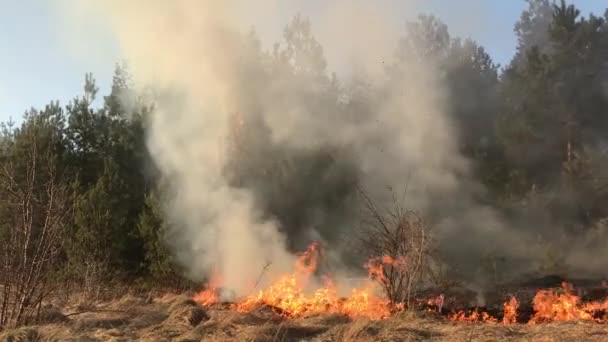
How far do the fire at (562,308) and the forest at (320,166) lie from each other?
221 inches

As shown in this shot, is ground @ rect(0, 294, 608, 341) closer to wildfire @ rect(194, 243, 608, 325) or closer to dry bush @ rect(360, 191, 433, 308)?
wildfire @ rect(194, 243, 608, 325)

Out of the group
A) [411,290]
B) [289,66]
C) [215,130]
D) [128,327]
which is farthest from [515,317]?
[289,66]

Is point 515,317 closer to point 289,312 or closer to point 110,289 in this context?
point 289,312

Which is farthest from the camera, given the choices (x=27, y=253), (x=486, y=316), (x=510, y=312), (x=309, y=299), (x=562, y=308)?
(x=309, y=299)

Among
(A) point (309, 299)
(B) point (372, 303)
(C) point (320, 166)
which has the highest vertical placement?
(C) point (320, 166)

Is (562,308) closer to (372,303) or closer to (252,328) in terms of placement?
(372,303)

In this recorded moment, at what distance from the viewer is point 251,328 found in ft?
23.8

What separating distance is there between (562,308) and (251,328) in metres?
5.02

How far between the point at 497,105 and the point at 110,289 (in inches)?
593

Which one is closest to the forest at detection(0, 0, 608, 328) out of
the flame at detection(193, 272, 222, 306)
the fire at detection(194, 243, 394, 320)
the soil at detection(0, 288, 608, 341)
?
the flame at detection(193, 272, 222, 306)

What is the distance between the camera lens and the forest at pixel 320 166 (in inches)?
570

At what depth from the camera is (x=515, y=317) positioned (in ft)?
27.1

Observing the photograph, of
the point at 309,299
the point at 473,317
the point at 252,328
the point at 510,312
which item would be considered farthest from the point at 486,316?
the point at 252,328

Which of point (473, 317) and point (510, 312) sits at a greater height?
point (510, 312)
